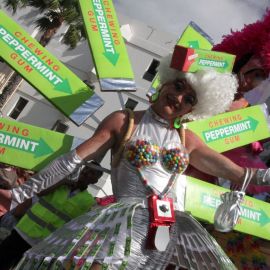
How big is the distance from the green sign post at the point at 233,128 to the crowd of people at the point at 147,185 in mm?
477

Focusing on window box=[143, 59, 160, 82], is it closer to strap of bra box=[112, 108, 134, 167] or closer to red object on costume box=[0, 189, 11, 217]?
strap of bra box=[112, 108, 134, 167]

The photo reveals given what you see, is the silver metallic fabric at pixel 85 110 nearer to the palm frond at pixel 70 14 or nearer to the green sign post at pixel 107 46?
the green sign post at pixel 107 46

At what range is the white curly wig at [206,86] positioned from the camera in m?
2.54

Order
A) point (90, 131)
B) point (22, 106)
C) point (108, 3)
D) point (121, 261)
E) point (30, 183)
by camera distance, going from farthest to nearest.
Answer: point (22, 106) < point (90, 131) < point (108, 3) < point (30, 183) < point (121, 261)

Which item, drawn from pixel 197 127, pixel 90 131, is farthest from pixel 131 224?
pixel 90 131

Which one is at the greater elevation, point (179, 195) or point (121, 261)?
point (179, 195)

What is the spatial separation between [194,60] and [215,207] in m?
1.05

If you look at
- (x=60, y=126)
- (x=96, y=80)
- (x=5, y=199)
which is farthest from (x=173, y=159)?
(x=96, y=80)

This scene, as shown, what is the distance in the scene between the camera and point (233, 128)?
332 cm

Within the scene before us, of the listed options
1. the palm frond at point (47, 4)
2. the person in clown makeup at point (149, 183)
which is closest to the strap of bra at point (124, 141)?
the person in clown makeup at point (149, 183)

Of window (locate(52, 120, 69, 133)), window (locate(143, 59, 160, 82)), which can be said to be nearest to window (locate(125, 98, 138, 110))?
window (locate(143, 59, 160, 82))

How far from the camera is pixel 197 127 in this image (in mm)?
3148

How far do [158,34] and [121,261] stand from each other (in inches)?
707

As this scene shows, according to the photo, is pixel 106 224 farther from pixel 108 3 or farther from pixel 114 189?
pixel 108 3
